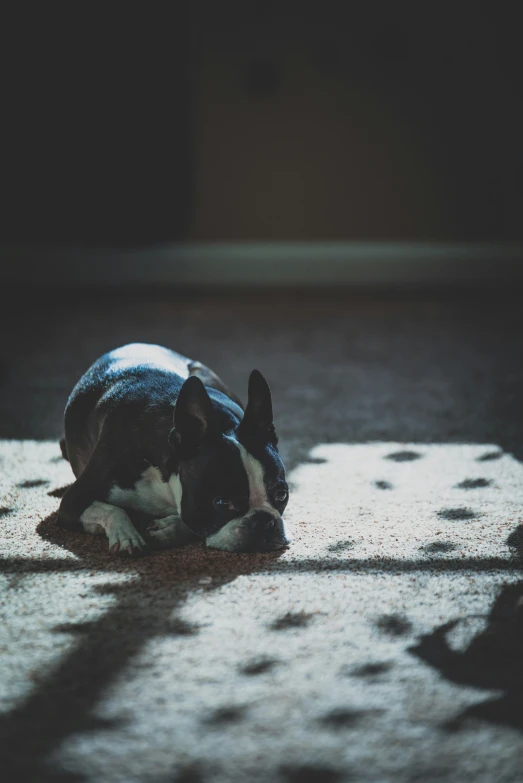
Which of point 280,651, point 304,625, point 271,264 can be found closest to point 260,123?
point 271,264

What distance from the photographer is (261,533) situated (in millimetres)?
2578

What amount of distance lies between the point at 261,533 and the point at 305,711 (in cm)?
83

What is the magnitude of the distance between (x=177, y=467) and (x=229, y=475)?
0.22 meters

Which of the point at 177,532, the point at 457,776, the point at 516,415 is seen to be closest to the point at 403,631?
the point at 457,776

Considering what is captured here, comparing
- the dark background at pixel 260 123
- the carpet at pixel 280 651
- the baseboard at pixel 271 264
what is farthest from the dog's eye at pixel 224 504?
the dark background at pixel 260 123

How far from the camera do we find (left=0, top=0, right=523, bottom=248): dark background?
10.1 metres

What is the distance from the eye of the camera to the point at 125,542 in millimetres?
2615

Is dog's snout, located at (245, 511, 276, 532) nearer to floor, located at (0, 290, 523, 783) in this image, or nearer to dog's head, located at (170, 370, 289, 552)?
dog's head, located at (170, 370, 289, 552)

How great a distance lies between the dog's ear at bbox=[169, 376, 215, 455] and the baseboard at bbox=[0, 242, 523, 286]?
24.3 feet

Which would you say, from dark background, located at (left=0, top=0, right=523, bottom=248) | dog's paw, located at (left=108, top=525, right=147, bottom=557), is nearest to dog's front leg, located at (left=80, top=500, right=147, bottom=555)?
dog's paw, located at (left=108, top=525, right=147, bottom=557)

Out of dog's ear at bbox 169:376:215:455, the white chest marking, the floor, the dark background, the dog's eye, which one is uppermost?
the dark background

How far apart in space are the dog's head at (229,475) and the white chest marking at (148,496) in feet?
0.47

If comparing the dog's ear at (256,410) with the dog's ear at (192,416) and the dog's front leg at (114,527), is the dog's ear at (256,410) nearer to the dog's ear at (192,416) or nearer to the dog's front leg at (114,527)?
the dog's ear at (192,416)

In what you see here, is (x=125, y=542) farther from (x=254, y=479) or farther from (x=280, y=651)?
(x=280, y=651)
